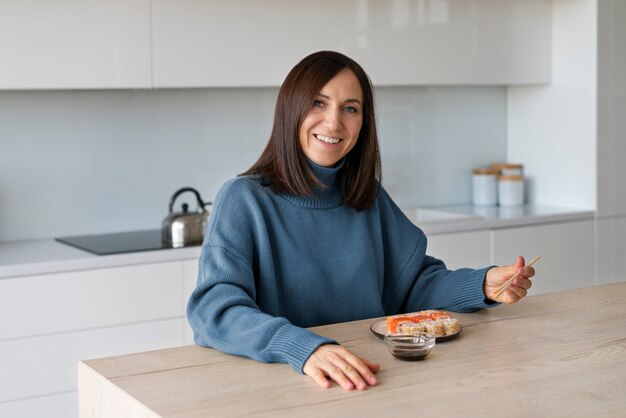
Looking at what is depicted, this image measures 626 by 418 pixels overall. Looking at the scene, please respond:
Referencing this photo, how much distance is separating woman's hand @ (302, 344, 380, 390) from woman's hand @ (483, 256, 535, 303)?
1.66 feet

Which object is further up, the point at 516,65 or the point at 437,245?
the point at 516,65

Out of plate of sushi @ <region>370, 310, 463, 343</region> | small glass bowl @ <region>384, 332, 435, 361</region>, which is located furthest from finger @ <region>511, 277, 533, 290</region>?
small glass bowl @ <region>384, 332, 435, 361</region>

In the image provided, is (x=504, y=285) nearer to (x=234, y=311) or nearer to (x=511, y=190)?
(x=234, y=311)

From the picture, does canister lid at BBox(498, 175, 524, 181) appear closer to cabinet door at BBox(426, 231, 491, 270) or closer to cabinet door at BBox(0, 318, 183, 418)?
cabinet door at BBox(426, 231, 491, 270)

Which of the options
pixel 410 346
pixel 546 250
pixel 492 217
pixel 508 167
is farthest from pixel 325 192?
pixel 508 167

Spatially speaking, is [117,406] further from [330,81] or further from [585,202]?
[585,202]

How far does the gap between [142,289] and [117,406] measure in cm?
167

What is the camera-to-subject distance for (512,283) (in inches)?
78.3

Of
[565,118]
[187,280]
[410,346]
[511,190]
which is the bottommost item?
[187,280]

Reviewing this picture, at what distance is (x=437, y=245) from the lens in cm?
377

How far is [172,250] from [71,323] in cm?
42

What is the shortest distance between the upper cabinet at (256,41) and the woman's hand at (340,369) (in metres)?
1.95

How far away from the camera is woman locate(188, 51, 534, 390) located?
197cm

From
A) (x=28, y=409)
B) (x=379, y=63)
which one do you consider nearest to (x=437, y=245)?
(x=379, y=63)
